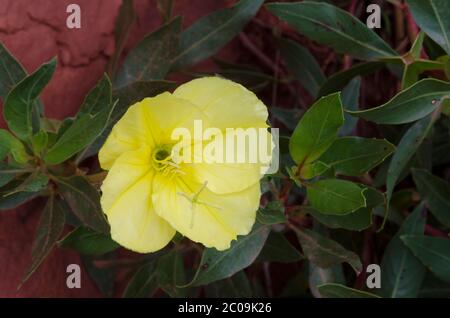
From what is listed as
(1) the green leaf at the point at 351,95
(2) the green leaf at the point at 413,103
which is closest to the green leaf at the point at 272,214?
(2) the green leaf at the point at 413,103

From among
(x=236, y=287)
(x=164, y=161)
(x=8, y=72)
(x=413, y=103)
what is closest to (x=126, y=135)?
(x=164, y=161)

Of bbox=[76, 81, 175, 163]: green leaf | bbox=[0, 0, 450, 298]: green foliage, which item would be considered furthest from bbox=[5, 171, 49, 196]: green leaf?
bbox=[76, 81, 175, 163]: green leaf

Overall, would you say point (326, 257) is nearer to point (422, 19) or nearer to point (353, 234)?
point (353, 234)

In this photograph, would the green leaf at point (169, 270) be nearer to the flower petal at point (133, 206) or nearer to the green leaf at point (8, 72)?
the flower petal at point (133, 206)

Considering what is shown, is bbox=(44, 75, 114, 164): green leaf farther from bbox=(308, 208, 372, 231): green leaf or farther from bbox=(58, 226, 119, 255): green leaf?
bbox=(308, 208, 372, 231): green leaf

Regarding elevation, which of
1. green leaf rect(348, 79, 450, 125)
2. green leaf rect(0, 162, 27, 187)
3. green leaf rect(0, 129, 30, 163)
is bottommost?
green leaf rect(0, 162, 27, 187)
